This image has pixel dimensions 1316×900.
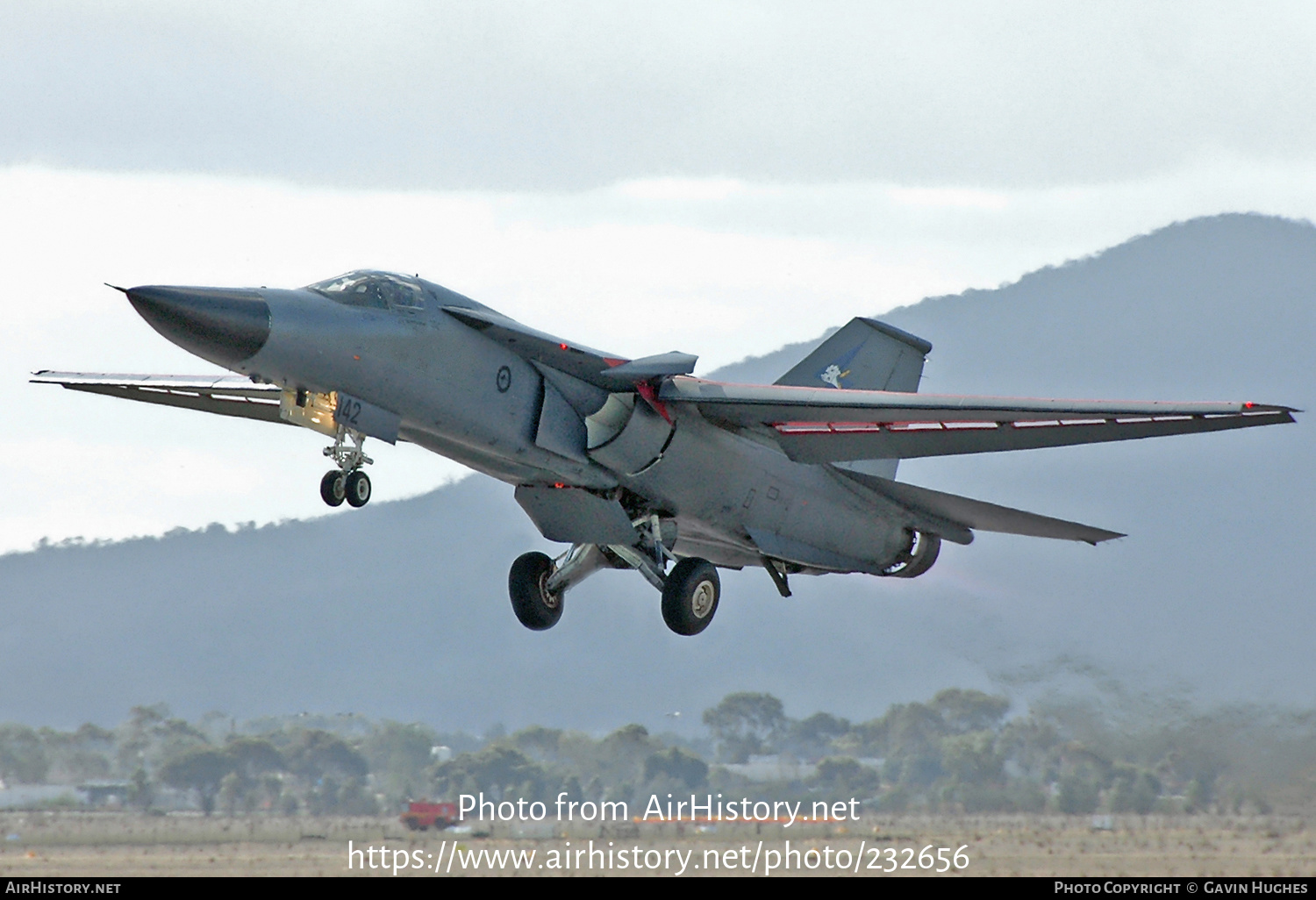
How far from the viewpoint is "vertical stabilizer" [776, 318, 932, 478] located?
22250 millimetres

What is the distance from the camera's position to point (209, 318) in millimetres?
→ 15273

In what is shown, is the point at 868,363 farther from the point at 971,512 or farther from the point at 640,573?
the point at 640,573

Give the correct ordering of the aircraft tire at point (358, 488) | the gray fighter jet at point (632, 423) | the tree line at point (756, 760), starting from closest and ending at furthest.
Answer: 1. the gray fighter jet at point (632, 423)
2. the aircraft tire at point (358, 488)
3. the tree line at point (756, 760)

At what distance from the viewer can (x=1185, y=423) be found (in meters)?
16.7

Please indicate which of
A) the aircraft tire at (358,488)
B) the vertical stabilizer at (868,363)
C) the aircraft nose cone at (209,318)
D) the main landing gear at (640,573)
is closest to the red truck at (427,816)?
the main landing gear at (640,573)

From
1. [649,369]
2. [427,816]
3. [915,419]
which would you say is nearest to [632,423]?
[649,369]

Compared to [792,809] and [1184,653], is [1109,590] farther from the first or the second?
[792,809]

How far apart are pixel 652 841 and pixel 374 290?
390 inches

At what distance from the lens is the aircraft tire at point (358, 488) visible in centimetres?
1648

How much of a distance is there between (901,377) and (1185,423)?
6574 millimetres

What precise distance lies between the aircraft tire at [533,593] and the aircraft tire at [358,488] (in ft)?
14.3

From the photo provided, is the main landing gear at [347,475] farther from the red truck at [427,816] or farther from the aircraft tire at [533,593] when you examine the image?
the red truck at [427,816]

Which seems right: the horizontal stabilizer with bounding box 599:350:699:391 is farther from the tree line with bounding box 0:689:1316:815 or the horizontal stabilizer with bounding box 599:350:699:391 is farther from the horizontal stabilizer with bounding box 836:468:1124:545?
the tree line with bounding box 0:689:1316:815
